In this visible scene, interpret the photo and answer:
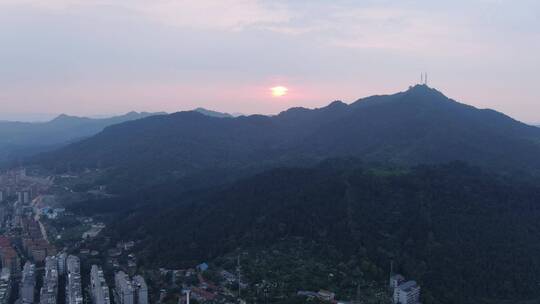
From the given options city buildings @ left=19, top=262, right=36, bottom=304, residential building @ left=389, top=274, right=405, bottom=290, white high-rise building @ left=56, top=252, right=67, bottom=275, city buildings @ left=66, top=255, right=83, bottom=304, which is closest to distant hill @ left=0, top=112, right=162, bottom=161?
white high-rise building @ left=56, top=252, right=67, bottom=275

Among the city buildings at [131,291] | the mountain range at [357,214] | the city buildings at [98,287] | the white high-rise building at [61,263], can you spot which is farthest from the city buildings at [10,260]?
the city buildings at [131,291]

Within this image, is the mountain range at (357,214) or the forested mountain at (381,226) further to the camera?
the forested mountain at (381,226)

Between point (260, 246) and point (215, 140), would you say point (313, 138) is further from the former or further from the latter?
point (260, 246)

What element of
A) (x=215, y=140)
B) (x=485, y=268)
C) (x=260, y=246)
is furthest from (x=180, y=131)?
(x=485, y=268)

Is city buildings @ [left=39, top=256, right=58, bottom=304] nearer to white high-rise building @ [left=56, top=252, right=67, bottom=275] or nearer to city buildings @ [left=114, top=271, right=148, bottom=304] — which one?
white high-rise building @ [left=56, top=252, right=67, bottom=275]

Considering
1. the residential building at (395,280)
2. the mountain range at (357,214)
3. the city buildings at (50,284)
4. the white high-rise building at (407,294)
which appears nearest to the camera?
the white high-rise building at (407,294)

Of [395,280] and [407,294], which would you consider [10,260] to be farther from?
[407,294]

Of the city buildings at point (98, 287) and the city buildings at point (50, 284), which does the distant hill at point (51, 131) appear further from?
the city buildings at point (98, 287)
